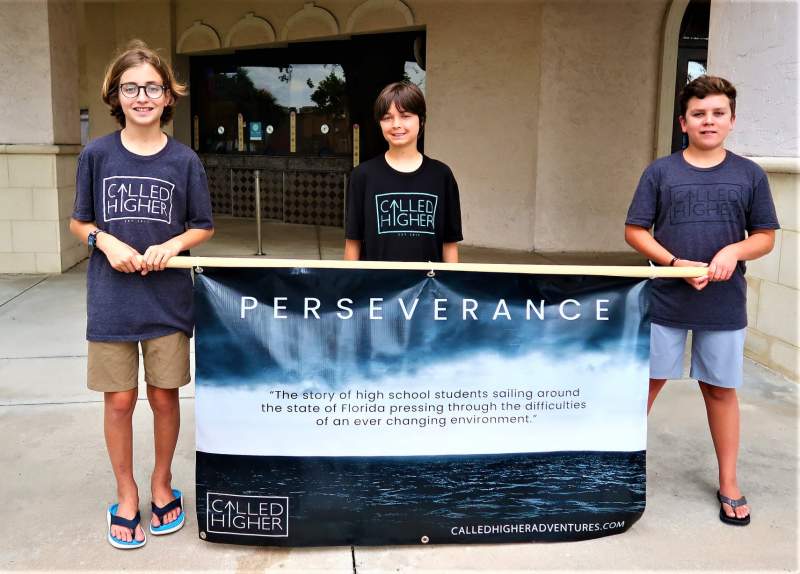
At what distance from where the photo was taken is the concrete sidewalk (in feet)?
9.20

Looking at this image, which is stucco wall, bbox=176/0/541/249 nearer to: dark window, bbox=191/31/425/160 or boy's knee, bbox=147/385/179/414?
dark window, bbox=191/31/425/160

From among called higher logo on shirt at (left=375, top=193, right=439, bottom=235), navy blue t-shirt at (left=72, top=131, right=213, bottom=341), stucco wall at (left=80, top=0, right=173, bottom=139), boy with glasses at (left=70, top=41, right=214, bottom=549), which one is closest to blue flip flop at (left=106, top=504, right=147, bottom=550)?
boy with glasses at (left=70, top=41, right=214, bottom=549)

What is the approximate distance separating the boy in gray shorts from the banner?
349 millimetres

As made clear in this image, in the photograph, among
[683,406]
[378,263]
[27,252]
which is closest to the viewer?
[378,263]

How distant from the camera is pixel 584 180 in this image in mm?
9984

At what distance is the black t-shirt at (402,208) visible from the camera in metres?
3.19

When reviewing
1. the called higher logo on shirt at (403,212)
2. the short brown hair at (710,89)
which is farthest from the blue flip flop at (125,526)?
the short brown hair at (710,89)

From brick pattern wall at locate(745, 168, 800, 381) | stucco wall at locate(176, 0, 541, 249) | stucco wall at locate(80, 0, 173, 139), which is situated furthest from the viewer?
stucco wall at locate(80, 0, 173, 139)

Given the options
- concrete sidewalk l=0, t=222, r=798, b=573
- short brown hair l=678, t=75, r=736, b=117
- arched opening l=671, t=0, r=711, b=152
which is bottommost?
concrete sidewalk l=0, t=222, r=798, b=573

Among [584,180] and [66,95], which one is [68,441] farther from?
[584,180]

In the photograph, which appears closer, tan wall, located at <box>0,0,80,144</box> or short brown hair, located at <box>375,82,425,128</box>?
short brown hair, located at <box>375,82,425,128</box>

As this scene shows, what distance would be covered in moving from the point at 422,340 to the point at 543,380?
48 cm

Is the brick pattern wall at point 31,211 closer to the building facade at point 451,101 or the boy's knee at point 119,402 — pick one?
the building facade at point 451,101

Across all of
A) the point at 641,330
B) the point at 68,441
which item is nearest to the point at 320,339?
the point at 641,330
